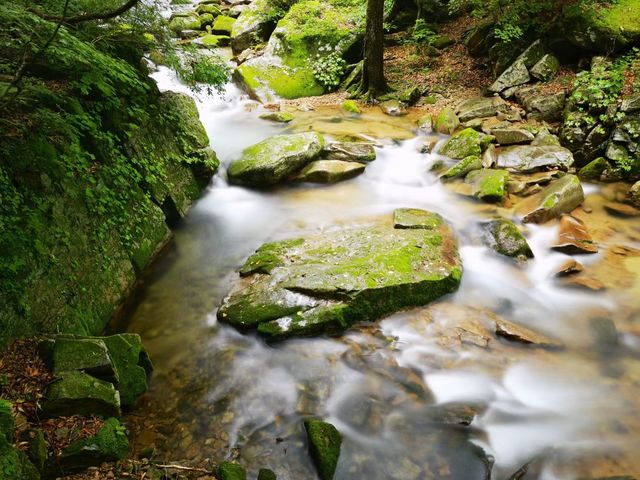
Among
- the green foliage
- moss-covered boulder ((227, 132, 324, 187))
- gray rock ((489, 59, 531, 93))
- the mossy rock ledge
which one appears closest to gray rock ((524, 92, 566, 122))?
gray rock ((489, 59, 531, 93))

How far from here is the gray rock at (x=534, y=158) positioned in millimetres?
7246

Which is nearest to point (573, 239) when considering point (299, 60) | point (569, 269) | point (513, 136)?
point (569, 269)

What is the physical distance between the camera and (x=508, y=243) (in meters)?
5.74

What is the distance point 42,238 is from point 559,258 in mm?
6462

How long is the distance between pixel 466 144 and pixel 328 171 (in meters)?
3.00

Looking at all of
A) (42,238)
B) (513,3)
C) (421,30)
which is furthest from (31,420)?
(421,30)

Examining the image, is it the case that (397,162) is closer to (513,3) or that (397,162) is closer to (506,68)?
(506,68)

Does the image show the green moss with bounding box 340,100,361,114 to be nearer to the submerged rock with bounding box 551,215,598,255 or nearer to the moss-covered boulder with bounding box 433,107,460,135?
the moss-covered boulder with bounding box 433,107,460,135

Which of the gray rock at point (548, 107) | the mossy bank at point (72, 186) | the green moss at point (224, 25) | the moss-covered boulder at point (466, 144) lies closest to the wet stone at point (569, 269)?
Answer: the moss-covered boulder at point (466, 144)

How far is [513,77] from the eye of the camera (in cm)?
959

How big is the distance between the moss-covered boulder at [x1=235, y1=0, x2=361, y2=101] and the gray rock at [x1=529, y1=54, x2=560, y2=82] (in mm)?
5753

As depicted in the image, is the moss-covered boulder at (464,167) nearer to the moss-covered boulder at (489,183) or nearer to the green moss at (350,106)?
the moss-covered boulder at (489,183)

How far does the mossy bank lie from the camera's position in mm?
3402

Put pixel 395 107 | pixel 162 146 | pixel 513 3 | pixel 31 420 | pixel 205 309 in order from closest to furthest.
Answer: pixel 31 420, pixel 205 309, pixel 162 146, pixel 513 3, pixel 395 107
